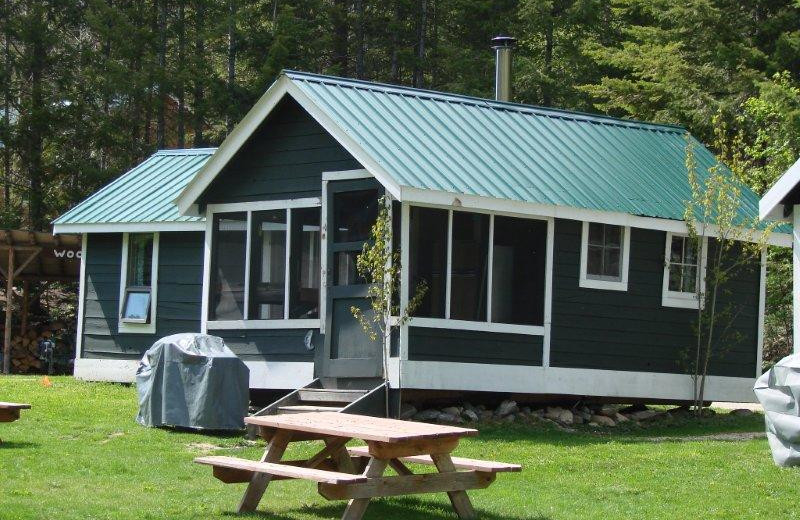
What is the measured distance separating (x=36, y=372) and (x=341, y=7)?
48.7ft

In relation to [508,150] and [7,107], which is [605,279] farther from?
[7,107]

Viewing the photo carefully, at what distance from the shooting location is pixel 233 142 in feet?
55.8

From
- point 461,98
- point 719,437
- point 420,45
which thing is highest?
point 420,45

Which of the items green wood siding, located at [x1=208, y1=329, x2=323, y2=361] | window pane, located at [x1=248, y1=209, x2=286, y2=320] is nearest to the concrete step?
green wood siding, located at [x1=208, y1=329, x2=323, y2=361]

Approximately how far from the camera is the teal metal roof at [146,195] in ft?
68.7

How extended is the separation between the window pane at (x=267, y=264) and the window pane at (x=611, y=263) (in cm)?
428

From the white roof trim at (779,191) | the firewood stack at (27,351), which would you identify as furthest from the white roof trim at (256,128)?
the firewood stack at (27,351)

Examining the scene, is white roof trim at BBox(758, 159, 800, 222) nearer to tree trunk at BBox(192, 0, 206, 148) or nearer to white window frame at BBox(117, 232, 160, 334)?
white window frame at BBox(117, 232, 160, 334)

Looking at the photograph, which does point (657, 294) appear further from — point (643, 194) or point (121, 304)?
point (121, 304)

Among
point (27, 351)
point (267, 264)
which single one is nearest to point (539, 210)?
point (267, 264)

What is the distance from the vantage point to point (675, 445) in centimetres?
1440

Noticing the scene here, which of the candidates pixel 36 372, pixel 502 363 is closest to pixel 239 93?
pixel 36 372

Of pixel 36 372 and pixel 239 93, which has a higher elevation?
A: pixel 239 93

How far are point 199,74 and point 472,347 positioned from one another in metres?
20.9
